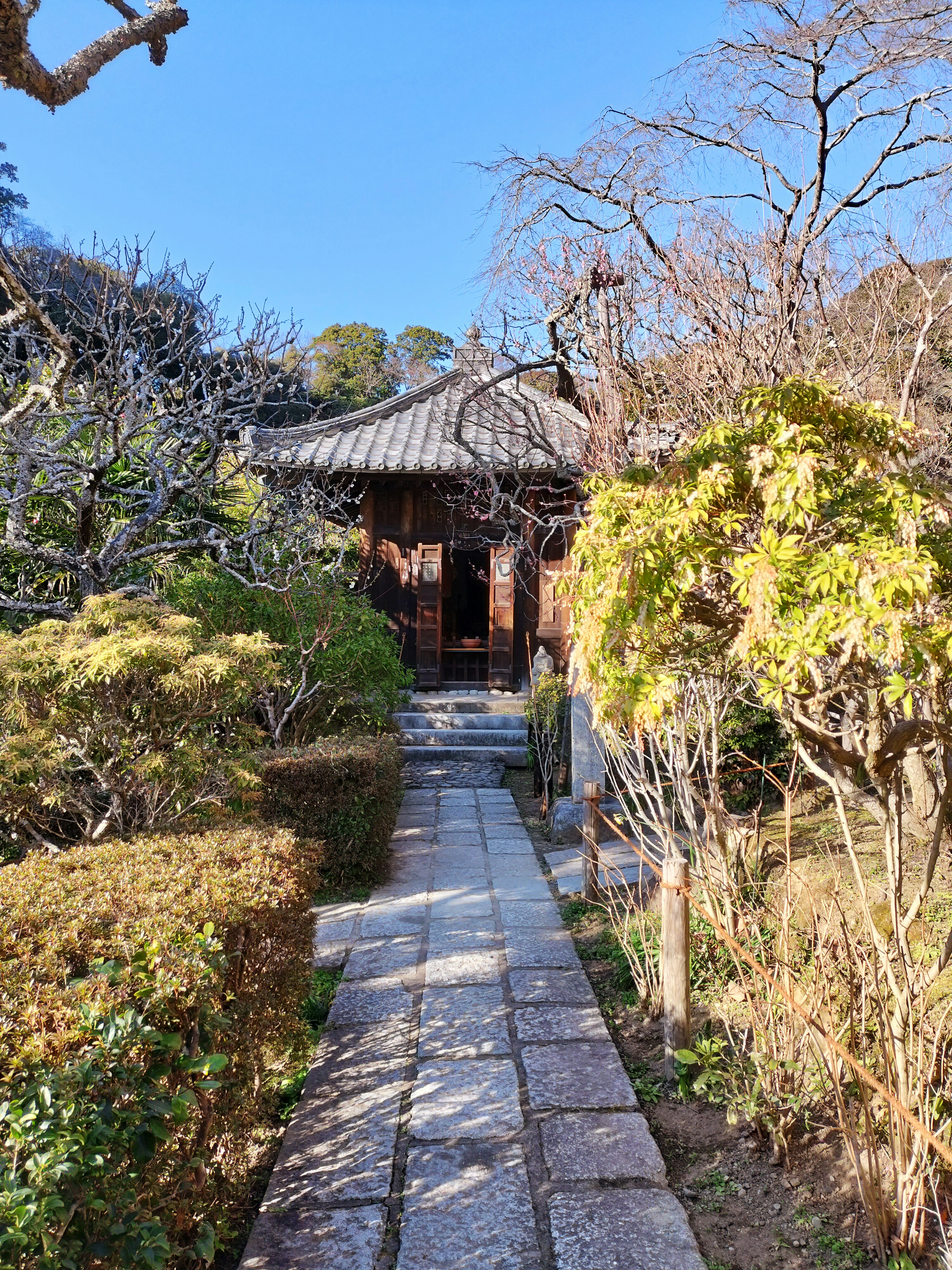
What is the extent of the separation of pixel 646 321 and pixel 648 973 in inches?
145

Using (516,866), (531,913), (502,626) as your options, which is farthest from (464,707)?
(531,913)

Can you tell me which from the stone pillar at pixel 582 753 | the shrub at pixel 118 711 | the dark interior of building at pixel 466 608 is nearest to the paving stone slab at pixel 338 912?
the shrub at pixel 118 711

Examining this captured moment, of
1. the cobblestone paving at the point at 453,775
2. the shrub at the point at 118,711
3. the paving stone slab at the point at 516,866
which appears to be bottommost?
the paving stone slab at the point at 516,866

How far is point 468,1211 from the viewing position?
7.80 feet

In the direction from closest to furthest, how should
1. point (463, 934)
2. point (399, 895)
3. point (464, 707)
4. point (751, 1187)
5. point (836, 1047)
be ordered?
1. point (836, 1047)
2. point (751, 1187)
3. point (463, 934)
4. point (399, 895)
5. point (464, 707)

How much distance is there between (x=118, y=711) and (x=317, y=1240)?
2.43 metres

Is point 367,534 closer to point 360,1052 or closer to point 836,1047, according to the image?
point 360,1052

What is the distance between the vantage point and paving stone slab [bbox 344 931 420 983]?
409cm

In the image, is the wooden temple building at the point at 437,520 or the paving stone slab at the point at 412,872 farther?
the wooden temple building at the point at 437,520

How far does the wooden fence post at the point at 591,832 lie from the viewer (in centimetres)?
500

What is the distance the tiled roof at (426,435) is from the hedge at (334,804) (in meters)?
2.70

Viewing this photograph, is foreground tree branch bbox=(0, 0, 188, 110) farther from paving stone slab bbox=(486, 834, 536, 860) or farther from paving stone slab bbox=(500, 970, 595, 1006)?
paving stone slab bbox=(486, 834, 536, 860)

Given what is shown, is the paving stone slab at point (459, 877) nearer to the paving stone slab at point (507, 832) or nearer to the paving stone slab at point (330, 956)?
the paving stone slab at point (507, 832)

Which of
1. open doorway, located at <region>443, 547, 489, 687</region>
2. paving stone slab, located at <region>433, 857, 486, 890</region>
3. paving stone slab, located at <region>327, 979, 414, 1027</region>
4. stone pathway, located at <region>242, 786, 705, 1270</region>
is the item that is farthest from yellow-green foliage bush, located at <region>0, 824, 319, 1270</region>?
open doorway, located at <region>443, 547, 489, 687</region>
